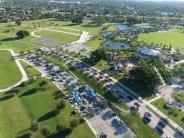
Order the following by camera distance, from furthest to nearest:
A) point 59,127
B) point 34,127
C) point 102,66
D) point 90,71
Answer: point 102,66 → point 90,71 → point 59,127 → point 34,127

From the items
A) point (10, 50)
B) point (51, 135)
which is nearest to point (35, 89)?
point (51, 135)

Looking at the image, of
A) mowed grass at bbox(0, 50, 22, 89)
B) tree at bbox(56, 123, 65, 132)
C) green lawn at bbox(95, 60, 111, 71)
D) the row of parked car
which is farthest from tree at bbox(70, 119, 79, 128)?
green lawn at bbox(95, 60, 111, 71)

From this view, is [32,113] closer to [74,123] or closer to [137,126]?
[74,123]

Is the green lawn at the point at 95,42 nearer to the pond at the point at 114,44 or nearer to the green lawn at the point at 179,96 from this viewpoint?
the pond at the point at 114,44

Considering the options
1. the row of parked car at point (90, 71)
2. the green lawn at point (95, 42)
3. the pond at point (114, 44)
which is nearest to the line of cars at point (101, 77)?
the row of parked car at point (90, 71)

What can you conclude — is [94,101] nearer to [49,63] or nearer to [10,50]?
[49,63]

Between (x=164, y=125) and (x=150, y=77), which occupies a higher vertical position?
(x=150, y=77)

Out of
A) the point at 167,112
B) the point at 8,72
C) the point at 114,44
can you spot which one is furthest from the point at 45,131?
the point at 114,44
